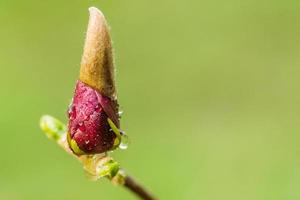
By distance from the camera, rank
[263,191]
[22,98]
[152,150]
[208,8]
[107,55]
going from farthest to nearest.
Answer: [208,8]
[22,98]
[152,150]
[263,191]
[107,55]

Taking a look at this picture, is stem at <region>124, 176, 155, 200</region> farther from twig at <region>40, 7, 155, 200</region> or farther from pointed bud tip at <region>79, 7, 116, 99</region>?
pointed bud tip at <region>79, 7, 116, 99</region>

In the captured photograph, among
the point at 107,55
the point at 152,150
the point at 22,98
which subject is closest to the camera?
the point at 107,55

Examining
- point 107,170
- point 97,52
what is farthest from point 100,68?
point 107,170

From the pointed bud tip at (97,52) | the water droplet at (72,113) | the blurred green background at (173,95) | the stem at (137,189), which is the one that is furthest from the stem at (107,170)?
the blurred green background at (173,95)

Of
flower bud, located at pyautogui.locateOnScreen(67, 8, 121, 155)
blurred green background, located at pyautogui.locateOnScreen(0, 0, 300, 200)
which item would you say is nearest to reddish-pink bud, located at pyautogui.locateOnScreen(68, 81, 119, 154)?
flower bud, located at pyautogui.locateOnScreen(67, 8, 121, 155)

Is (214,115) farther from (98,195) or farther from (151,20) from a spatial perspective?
(151,20)

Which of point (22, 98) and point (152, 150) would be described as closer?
point (152, 150)

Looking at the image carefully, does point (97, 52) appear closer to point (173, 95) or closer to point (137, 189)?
point (137, 189)

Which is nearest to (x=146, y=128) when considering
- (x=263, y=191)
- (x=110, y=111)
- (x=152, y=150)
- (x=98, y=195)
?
(x=152, y=150)

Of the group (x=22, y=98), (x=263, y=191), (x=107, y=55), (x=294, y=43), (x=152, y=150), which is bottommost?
(x=22, y=98)
